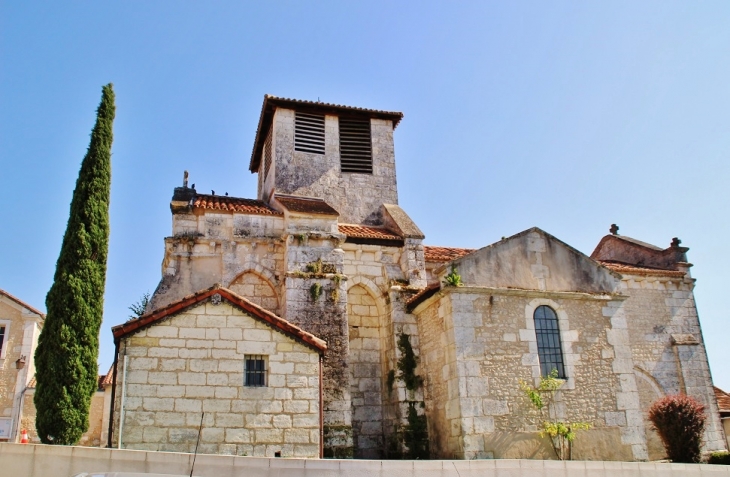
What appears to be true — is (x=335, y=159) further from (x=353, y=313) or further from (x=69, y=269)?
(x=69, y=269)

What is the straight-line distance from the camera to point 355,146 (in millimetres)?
22000

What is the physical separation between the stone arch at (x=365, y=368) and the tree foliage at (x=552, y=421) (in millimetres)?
4508

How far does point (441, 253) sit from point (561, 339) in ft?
18.3

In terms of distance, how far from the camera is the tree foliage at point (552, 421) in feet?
48.0

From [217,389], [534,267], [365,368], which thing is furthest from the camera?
[365,368]

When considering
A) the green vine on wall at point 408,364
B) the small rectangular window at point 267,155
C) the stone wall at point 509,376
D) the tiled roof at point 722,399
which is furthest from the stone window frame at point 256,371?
the tiled roof at point 722,399

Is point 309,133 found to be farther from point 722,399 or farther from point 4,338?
point 722,399

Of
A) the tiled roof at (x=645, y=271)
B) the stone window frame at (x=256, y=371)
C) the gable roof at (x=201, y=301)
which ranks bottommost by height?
the stone window frame at (x=256, y=371)

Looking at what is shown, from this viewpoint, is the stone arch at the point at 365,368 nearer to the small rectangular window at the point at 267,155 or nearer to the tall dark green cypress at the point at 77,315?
the small rectangular window at the point at 267,155

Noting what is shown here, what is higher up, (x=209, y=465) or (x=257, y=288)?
(x=257, y=288)

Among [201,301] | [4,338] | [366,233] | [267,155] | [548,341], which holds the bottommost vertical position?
[548,341]

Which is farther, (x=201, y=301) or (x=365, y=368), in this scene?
(x=365, y=368)

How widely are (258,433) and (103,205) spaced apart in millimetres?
6266

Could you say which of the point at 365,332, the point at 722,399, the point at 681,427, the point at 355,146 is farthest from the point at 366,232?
the point at 722,399
